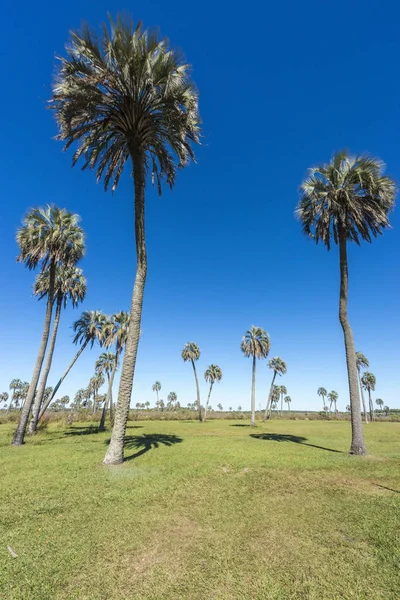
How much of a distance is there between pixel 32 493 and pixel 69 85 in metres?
14.9

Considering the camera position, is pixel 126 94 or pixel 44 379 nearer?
pixel 126 94

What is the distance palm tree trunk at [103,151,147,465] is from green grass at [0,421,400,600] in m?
0.85

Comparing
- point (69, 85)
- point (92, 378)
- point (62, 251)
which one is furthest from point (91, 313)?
point (92, 378)

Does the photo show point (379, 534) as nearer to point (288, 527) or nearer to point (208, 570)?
point (288, 527)

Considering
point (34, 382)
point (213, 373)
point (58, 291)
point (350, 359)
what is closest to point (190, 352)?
point (213, 373)

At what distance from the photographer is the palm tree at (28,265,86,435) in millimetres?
23431

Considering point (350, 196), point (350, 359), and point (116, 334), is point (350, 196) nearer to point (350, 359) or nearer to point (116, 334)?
point (350, 359)

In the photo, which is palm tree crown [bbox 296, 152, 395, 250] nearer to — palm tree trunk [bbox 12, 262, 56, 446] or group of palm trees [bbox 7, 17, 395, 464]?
group of palm trees [bbox 7, 17, 395, 464]

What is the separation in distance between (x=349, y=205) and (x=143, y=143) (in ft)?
38.5

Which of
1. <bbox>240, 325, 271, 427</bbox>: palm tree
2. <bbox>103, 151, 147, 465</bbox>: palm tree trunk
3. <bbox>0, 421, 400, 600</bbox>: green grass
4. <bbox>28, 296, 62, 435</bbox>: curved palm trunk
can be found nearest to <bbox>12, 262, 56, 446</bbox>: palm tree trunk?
<bbox>28, 296, 62, 435</bbox>: curved palm trunk

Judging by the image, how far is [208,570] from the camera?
16.0ft

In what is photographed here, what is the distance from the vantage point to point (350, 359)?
15.6 metres

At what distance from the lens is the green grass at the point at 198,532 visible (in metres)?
4.44

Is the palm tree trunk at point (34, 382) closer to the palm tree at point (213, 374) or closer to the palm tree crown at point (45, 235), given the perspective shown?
the palm tree crown at point (45, 235)
